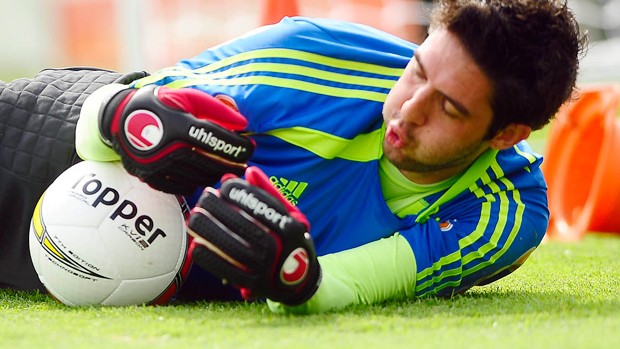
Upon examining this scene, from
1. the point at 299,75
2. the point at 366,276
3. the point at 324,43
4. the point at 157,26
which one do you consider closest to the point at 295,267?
the point at 366,276

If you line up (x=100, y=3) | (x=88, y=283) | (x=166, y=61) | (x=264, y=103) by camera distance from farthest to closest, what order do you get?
(x=100, y=3) → (x=166, y=61) → (x=264, y=103) → (x=88, y=283)

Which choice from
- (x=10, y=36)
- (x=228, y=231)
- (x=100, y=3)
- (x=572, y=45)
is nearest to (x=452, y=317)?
(x=228, y=231)

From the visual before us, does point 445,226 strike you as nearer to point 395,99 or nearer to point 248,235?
point 395,99

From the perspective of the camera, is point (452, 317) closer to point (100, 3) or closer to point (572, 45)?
point (572, 45)

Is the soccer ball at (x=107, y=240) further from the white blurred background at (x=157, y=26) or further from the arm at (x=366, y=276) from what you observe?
the white blurred background at (x=157, y=26)

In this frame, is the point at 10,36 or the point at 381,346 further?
the point at 10,36

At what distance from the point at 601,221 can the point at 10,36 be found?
1234 cm

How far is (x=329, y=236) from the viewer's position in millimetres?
3287

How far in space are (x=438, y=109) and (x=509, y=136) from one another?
323mm

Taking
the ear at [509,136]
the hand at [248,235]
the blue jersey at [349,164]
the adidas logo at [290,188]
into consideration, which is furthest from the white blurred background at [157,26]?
the hand at [248,235]

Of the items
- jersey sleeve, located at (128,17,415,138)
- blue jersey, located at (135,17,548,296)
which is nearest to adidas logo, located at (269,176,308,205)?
blue jersey, located at (135,17,548,296)

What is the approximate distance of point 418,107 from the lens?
299 cm

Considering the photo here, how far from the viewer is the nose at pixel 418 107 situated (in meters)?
2.98

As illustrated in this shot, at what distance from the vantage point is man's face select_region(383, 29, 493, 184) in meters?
2.96
